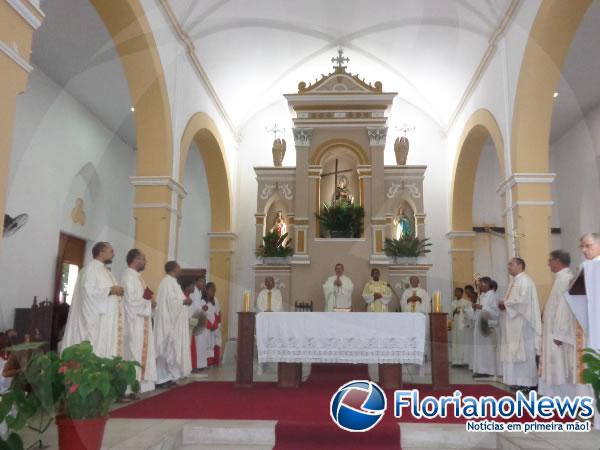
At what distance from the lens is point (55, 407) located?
3162 mm

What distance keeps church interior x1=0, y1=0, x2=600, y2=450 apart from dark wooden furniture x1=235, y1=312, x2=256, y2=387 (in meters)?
0.03

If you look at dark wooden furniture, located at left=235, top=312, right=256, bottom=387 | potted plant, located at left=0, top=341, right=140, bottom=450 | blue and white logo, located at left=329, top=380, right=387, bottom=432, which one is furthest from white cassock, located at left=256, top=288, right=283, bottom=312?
potted plant, located at left=0, top=341, right=140, bottom=450

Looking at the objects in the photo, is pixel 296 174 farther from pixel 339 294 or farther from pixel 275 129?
pixel 275 129

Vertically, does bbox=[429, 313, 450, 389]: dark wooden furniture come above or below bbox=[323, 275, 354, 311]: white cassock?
below

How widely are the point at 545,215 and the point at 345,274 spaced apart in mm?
3796

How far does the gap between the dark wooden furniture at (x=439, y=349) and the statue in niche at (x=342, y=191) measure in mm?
5271

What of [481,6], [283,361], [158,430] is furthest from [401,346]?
[481,6]

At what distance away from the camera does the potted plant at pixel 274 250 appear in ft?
36.1

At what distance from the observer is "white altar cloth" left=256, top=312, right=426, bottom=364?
6.42m

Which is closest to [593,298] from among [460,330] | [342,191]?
[460,330]

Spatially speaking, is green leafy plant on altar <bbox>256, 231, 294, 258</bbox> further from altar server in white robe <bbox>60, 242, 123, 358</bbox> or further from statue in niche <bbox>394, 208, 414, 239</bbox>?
altar server in white robe <bbox>60, 242, 123, 358</bbox>

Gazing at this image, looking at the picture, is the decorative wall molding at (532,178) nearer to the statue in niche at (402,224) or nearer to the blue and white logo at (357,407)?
the statue in niche at (402,224)

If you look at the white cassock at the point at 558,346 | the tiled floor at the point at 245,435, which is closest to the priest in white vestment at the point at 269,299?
the white cassock at the point at 558,346

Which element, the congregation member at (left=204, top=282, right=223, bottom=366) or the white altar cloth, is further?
the congregation member at (left=204, top=282, right=223, bottom=366)
